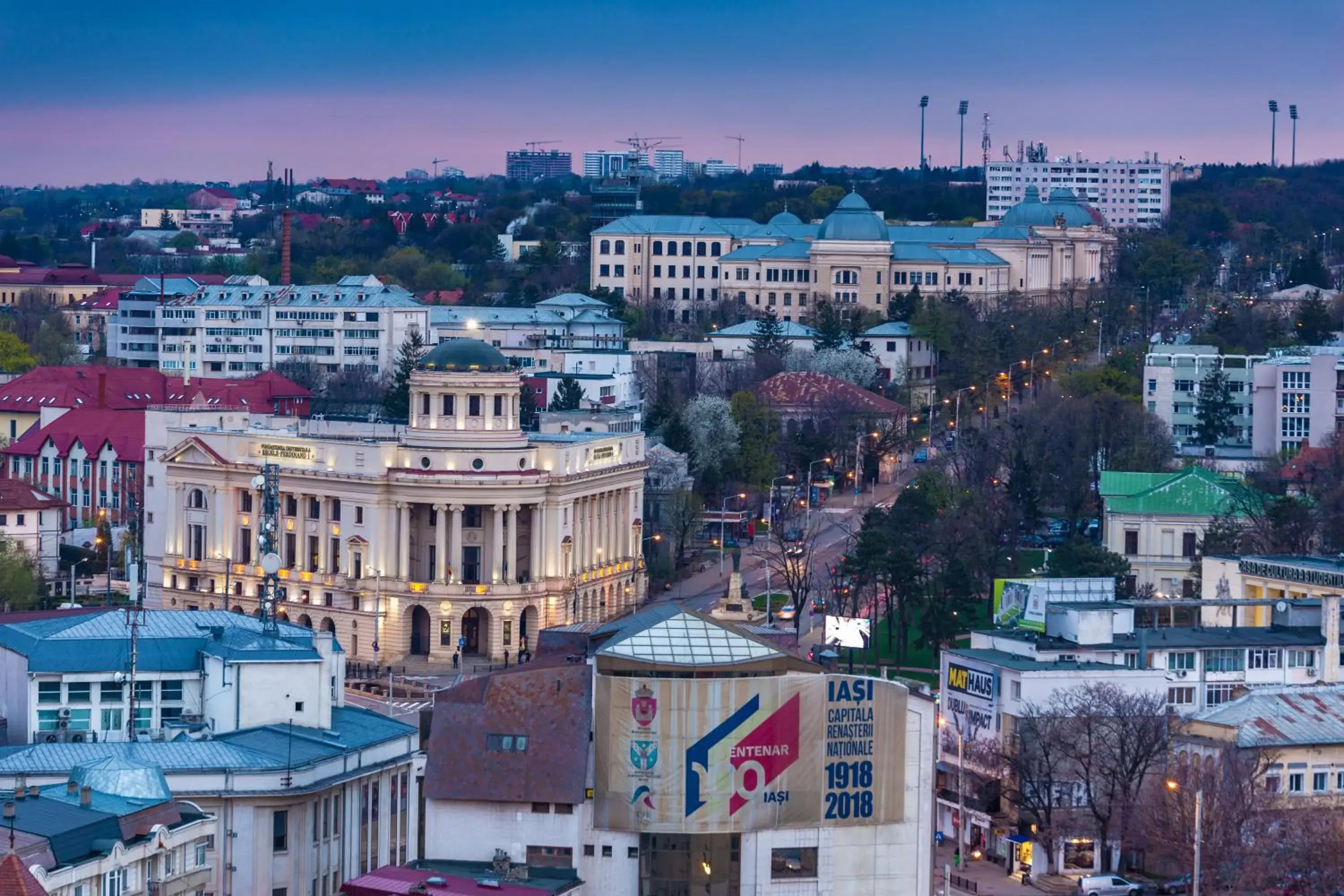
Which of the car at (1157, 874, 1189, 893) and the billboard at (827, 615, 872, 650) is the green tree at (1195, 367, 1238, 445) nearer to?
the billboard at (827, 615, 872, 650)

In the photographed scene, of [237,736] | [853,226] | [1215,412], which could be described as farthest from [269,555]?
[853,226]

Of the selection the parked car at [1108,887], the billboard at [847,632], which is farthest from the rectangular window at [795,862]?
the billboard at [847,632]

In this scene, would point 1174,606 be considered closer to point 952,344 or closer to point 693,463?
point 693,463

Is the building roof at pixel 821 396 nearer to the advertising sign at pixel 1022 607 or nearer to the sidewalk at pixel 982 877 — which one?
the advertising sign at pixel 1022 607

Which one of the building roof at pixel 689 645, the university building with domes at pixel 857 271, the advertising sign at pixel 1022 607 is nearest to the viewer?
the building roof at pixel 689 645

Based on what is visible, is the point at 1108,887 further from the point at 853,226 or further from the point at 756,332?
the point at 853,226

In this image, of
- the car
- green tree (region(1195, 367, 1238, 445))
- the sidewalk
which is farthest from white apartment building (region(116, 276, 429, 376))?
the car
